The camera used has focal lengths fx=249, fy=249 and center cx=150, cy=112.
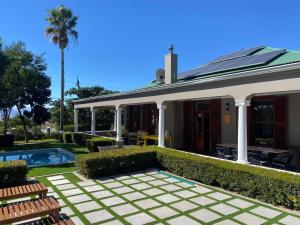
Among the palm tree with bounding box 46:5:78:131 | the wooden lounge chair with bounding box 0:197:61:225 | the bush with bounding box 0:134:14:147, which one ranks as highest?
the palm tree with bounding box 46:5:78:131

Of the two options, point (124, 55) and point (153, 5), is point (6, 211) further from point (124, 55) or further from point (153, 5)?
point (124, 55)

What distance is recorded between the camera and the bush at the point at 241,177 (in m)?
6.67

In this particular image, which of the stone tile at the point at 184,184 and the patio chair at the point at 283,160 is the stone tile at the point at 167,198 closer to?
the stone tile at the point at 184,184

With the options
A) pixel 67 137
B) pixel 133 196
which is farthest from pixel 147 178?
pixel 67 137

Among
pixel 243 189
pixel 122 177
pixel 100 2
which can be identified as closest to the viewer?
pixel 243 189

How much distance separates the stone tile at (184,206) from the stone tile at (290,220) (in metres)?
2.10

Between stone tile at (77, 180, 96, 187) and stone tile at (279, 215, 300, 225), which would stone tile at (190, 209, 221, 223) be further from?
stone tile at (77, 180, 96, 187)

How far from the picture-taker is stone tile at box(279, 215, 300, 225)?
5714 mm

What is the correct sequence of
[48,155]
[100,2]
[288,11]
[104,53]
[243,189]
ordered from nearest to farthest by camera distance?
[243,189]
[288,11]
[100,2]
[48,155]
[104,53]

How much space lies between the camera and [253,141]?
11836mm

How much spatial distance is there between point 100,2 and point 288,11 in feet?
35.9

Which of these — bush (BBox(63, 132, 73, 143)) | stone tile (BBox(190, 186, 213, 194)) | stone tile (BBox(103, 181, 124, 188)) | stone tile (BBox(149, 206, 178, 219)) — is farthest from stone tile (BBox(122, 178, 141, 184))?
bush (BBox(63, 132, 73, 143))

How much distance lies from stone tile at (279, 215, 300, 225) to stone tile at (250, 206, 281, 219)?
25 cm

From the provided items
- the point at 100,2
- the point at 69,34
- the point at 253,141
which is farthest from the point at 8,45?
the point at 253,141
